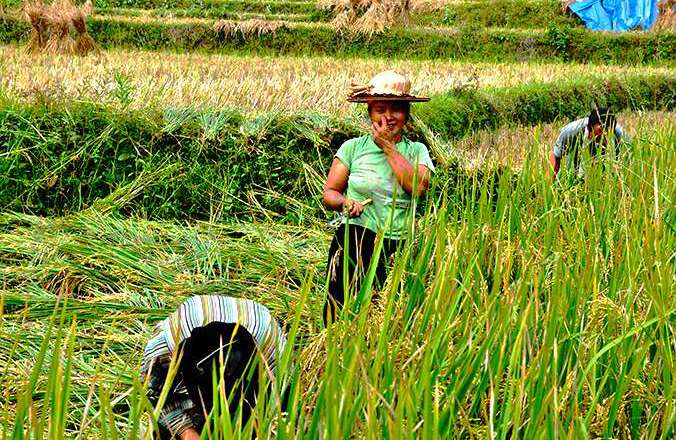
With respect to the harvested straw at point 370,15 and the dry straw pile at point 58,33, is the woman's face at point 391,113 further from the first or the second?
the harvested straw at point 370,15

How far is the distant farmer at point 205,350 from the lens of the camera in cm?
218

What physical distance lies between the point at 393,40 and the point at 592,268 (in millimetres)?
15901

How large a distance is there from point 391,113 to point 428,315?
4.46 feet

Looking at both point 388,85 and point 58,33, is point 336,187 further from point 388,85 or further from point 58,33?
point 58,33

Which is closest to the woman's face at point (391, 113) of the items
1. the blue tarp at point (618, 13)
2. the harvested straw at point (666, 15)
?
the harvested straw at point (666, 15)

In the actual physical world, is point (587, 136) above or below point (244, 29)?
below

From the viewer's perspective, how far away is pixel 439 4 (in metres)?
21.6

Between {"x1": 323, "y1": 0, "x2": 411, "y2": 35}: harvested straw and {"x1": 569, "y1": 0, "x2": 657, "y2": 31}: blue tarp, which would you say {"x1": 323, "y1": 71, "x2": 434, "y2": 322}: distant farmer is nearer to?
{"x1": 323, "y1": 0, "x2": 411, "y2": 35}: harvested straw

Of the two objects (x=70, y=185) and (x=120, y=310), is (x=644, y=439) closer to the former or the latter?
(x=120, y=310)

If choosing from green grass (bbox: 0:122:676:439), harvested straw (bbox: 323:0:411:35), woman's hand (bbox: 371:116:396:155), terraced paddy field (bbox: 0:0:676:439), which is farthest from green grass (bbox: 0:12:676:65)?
woman's hand (bbox: 371:116:396:155)

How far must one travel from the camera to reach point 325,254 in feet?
16.4

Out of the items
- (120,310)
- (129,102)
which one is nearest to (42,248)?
(120,310)

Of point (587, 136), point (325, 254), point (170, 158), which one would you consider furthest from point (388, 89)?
point (170, 158)

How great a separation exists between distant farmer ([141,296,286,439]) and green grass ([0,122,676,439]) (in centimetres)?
10
